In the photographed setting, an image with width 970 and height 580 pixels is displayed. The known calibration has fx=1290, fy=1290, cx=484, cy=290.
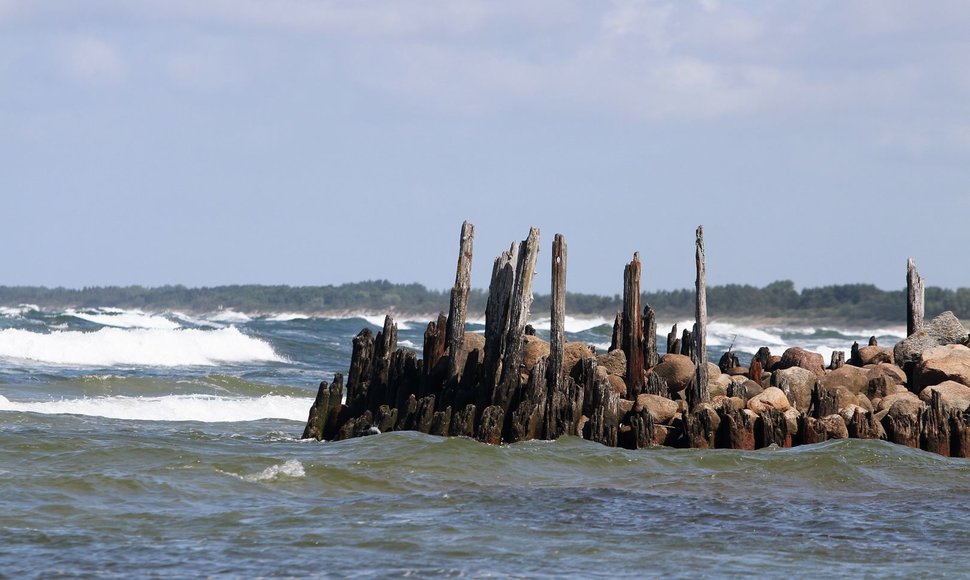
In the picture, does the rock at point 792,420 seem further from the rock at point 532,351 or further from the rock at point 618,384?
the rock at point 532,351

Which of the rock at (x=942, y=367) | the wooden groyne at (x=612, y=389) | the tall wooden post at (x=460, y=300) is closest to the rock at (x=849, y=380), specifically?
the wooden groyne at (x=612, y=389)

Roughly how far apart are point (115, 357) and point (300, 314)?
84359 millimetres

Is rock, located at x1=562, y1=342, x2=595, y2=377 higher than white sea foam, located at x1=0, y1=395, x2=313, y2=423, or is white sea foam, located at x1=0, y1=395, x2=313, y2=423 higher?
rock, located at x1=562, y1=342, x2=595, y2=377

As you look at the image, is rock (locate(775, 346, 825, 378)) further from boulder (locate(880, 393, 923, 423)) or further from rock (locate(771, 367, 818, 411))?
boulder (locate(880, 393, 923, 423))

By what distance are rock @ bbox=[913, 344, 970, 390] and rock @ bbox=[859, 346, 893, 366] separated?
100cm

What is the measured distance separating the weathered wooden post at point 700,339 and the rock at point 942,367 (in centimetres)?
334

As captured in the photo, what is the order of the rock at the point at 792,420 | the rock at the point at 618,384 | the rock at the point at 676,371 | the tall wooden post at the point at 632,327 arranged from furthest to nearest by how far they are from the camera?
the rock at the point at 676,371 → the tall wooden post at the point at 632,327 → the rock at the point at 618,384 → the rock at the point at 792,420

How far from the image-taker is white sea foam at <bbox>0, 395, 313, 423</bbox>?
72.3 ft

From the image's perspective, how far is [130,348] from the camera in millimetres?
40719

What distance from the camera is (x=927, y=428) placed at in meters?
15.5

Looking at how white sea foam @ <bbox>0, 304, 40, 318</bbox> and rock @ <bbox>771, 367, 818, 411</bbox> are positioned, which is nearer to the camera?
rock @ <bbox>771, 367, 818, 411</bbox>

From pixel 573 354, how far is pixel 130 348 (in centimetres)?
2647

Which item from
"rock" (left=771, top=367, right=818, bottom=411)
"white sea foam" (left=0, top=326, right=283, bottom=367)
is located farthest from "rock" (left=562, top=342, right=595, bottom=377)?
"white sea foam" (left=0, top=326, right=283, bottom=367)

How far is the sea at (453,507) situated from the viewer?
9.70 metres
